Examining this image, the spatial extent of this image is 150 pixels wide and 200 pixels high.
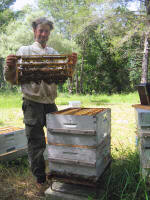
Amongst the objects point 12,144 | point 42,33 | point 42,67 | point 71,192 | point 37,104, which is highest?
point 42,33

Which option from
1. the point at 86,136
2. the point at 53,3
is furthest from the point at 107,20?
the point at 53,3

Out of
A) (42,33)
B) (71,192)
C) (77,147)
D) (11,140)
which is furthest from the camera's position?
(11,140)

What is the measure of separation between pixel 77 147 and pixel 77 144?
1.2 inches

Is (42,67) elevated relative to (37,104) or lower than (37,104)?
elevated

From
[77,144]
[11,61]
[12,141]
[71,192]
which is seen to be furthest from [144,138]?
[12,141]

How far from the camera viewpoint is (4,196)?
246 centimetres

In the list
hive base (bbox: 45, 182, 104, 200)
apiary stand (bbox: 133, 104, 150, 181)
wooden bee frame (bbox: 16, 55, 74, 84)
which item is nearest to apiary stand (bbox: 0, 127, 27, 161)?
hive base (bbox: 45, 182, 104, 200)

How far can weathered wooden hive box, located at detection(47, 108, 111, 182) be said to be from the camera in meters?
2.05

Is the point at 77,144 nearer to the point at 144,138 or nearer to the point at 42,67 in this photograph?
the point at 144,138

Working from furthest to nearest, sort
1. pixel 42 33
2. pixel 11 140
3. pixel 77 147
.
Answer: pixel 11 140 < pixel 42 33 < pixel 77 147

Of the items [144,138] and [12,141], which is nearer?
[144,138]

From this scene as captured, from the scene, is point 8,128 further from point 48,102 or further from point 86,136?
point 86,136

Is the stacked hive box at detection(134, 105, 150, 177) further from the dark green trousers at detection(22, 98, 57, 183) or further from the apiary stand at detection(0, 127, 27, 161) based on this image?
the apiary stand at detection(0, 127, 27, 161)

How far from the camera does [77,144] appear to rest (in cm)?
212
